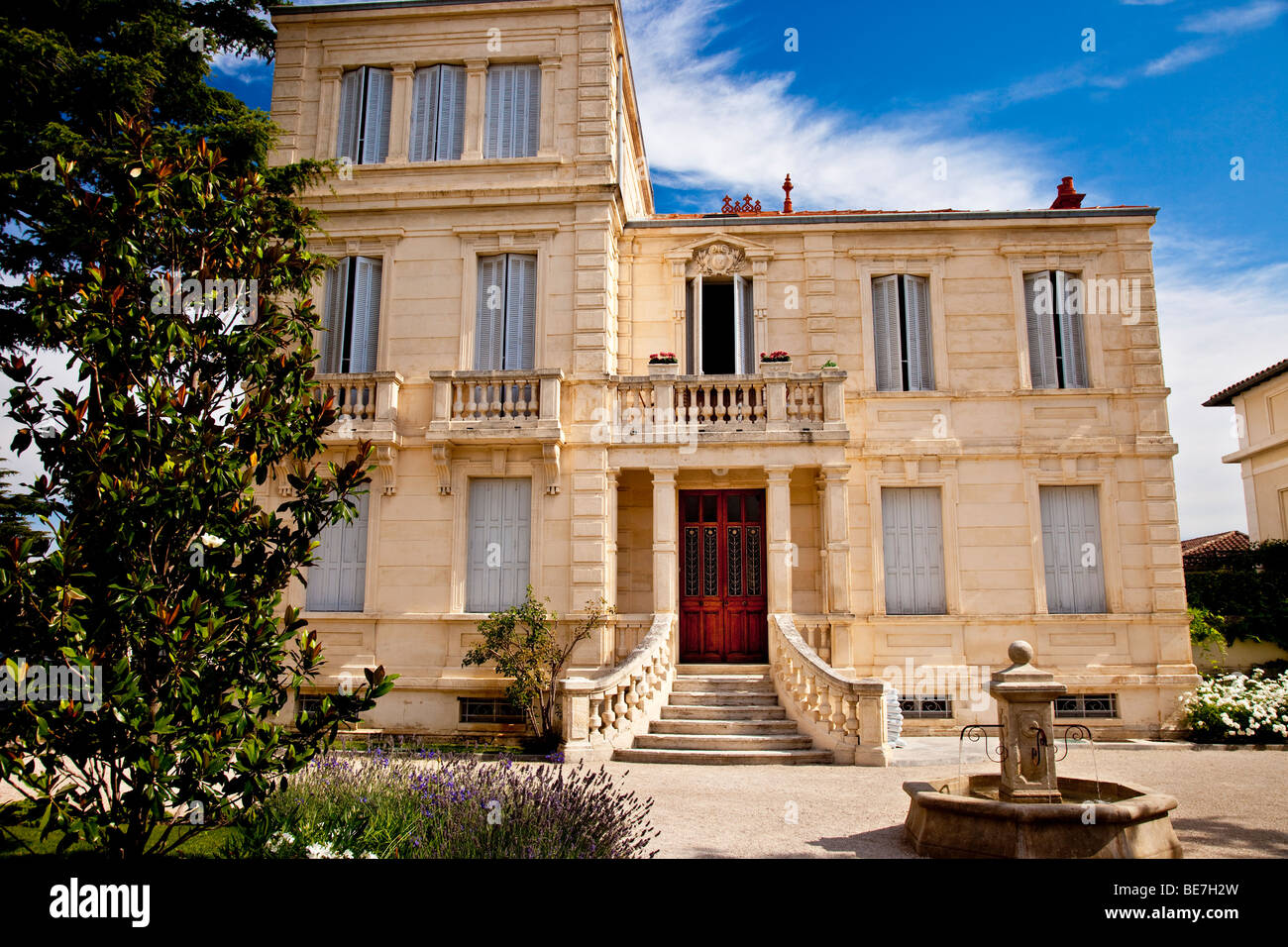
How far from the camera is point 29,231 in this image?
11.9m

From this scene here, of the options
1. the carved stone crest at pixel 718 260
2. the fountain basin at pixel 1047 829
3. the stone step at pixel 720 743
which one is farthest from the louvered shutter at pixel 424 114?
the fountain basin at pixel 1047 829

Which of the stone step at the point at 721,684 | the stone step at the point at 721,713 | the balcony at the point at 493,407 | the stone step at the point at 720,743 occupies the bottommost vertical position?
the stone step at the point at 720,743

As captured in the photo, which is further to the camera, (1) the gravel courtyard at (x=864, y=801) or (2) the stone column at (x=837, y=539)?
(2) the stone column at (x=837, y=539)

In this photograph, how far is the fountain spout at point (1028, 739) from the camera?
23.3ft

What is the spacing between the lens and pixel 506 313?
49.7ft

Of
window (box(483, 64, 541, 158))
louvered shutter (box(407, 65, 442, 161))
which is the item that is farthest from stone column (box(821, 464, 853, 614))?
louvered shutter (box(407, 65, 442, 161))

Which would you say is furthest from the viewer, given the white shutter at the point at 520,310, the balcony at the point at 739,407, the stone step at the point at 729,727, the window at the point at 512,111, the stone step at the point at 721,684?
the window at the point at 512,111

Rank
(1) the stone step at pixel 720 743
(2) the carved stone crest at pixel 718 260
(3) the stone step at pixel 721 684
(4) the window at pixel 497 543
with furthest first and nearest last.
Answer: (2) the carved stone crest at pixel 718 260 < (4) the window at pixel 497 543 < (3) the stone step at pixel 721 684 < (1) the stone step at pixel 720 743

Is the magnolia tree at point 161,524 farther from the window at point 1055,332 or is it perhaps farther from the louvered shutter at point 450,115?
the window at point 1055,332

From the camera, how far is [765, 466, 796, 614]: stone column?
13625 mm

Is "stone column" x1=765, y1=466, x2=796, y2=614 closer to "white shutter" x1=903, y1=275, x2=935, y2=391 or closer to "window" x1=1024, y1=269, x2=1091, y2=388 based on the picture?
"white shutter" x1=903, y1=275, x2=935, y2=391

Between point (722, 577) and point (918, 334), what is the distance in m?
5.84

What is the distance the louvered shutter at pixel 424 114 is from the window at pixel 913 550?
34.2ft

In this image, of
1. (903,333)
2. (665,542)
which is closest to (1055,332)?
(903,333)
